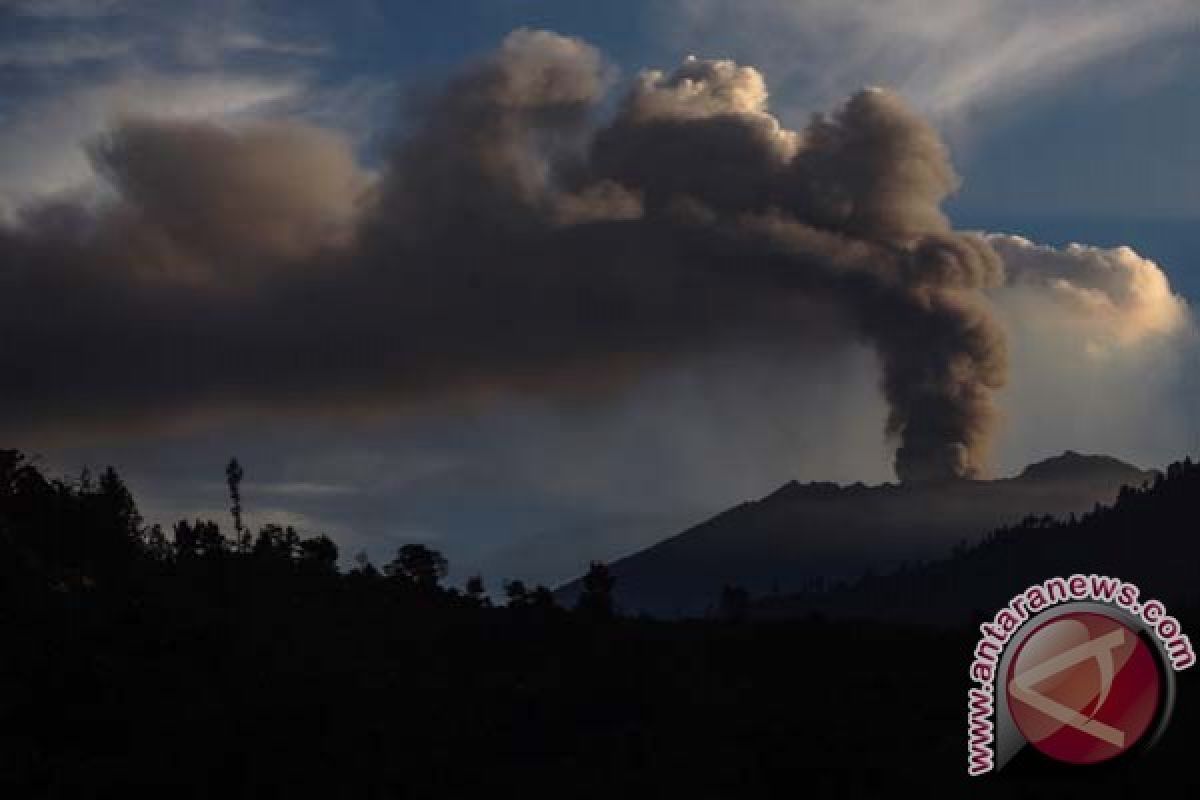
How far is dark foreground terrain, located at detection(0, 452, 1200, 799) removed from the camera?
110 metres

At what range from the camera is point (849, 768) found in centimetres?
10712

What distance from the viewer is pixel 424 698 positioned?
483 ft

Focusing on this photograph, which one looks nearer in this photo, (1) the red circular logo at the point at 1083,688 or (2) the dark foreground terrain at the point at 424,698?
(1) the red circular logo at the point at 1083,688

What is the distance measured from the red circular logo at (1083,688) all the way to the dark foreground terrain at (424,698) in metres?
43.1

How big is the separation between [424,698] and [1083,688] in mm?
105043

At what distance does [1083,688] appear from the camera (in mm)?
49312

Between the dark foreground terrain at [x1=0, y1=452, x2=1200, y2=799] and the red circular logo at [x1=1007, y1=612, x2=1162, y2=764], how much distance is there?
43.1 meters

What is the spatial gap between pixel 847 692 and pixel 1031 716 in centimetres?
9533

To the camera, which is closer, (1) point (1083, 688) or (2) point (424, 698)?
(1) point (1083, 688)

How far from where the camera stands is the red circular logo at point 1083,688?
48125 mm

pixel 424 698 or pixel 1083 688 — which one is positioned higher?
pixel 424 698

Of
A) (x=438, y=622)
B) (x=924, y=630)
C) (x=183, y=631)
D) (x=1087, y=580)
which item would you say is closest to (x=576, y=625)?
(x=438, y=622)

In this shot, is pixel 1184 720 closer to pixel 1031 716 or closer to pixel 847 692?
pixel 847 692

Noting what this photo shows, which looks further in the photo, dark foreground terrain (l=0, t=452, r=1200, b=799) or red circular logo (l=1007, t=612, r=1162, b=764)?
dark foreground terrain (l=0, t=452, r=1200, b=799)
